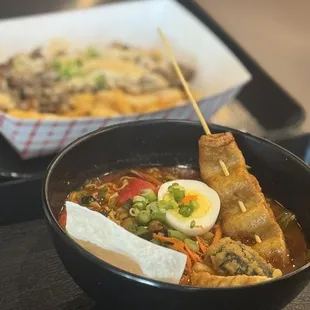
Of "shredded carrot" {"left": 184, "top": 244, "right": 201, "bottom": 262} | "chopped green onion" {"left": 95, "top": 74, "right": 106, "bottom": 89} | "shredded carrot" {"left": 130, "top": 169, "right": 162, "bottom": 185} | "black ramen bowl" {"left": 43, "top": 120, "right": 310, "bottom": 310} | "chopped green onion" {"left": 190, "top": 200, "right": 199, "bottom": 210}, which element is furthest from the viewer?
"chopped green onion" {"left": 95, "top": 74, "right": 106, "bottom": 89}

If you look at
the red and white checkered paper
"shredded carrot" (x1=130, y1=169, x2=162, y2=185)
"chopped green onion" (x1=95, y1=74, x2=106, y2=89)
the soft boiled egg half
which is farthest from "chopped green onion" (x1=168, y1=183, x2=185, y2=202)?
"chopped green onion" (x1=95, y1=74, x2=106, y2=89)

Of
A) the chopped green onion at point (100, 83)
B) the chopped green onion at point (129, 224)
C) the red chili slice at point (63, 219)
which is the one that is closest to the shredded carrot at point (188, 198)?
the chopped green onion at point (129, 224)

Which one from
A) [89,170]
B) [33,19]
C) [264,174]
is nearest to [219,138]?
[264,174]

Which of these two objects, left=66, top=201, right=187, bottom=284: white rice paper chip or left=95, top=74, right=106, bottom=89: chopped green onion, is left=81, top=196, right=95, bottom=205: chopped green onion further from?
left=95, top=74, right=106, bottom=89: chopped green onion

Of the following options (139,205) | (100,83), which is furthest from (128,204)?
(100,83)

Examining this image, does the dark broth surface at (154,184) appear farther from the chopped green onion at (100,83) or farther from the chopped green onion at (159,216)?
the chopped green onion at (100,83)

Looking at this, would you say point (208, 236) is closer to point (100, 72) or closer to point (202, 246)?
point (202, 246)
